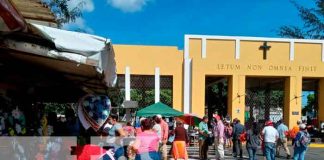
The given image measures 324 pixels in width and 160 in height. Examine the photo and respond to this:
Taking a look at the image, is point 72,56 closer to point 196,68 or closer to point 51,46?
point 51,46

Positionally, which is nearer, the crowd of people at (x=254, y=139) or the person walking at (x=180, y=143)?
the crowd of people at (x=254, y=139)

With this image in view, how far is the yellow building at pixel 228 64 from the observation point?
86.2 ft

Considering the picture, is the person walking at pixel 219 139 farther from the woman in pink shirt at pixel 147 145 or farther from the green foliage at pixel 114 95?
the woman in pink shirt at pixel 147 145

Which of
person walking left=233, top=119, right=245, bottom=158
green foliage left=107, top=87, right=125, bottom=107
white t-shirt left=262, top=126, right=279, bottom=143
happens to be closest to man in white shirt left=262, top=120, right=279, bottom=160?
white t-shirt left=262, top=126, right=279, bottom=143

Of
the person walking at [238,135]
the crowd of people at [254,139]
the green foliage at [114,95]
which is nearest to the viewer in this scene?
the green foliage at [114,95]

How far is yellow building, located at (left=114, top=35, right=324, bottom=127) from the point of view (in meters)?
26.3

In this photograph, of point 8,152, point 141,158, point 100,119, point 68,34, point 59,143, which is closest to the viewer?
point 68,34

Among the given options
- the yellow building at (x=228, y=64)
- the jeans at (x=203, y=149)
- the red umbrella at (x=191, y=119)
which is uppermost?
the yellow building at (x=228, y=64)

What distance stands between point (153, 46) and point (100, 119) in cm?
2125

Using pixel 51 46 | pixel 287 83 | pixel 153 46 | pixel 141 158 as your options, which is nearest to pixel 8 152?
pixel 51 46

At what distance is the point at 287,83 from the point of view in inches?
1101

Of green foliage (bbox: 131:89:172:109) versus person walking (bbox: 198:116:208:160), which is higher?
green foliage (bbox: 131:89:172:109)

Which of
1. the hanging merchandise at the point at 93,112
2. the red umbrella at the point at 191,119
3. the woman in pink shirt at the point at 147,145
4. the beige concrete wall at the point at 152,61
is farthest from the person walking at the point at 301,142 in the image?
the beige concrete wall at the point at 152,61

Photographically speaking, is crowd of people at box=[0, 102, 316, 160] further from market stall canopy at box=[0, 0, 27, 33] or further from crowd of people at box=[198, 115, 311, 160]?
market stall canopy at box=[0, 0, 27, 33]
